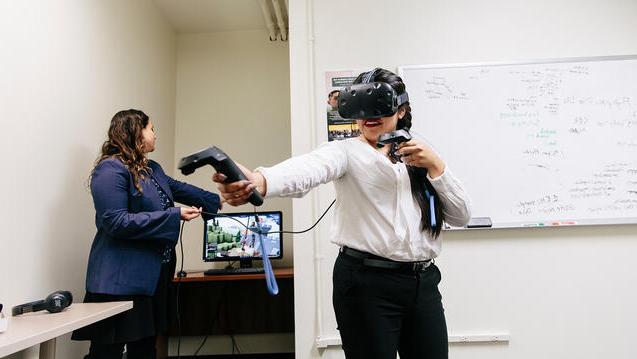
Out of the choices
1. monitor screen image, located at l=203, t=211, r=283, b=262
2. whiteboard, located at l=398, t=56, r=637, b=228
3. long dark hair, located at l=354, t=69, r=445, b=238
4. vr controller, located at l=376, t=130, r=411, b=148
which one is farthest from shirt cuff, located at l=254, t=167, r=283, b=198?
monitor screen image, located at l=203, t=211, r=283, b=262

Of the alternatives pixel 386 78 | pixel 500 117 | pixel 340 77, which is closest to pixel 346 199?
pixel 386 78

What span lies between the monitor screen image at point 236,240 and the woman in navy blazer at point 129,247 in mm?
909

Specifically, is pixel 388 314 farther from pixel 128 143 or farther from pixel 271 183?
pixel 128 143

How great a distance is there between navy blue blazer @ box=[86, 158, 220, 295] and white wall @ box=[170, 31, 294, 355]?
143 cm

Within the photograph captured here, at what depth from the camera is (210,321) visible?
287 centimetres

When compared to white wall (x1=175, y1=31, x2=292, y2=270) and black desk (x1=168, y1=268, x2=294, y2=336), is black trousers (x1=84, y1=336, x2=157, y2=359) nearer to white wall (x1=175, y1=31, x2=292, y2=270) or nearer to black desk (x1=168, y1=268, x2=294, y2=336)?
black desk (x1=168, y1=268, x2=294, y2=336)

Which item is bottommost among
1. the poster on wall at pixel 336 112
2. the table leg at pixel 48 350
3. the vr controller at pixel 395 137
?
the table leg at pixel 48 350

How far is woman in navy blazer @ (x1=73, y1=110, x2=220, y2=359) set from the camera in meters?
1.51

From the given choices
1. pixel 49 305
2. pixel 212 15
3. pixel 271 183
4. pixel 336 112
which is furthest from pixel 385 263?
pixel 212 15

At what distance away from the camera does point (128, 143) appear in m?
1.72

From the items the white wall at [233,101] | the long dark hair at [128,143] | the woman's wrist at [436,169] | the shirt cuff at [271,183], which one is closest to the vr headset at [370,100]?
the woman's wrist at [436,169]

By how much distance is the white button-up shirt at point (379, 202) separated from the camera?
3.24 feet

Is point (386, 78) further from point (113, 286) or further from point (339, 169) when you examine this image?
point (113, 286)

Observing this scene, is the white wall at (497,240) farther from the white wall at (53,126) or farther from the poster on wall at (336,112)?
the white wall at (53,126)
